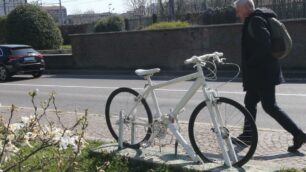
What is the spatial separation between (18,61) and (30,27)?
7.69 m

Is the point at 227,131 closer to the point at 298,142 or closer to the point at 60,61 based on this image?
the point at 298,142

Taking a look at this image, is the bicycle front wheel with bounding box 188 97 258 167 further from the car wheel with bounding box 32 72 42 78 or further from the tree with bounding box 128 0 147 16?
the tree with bounding box 128 0 147 16

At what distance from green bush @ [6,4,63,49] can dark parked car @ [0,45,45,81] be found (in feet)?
22.5

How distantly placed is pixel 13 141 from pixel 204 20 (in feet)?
104

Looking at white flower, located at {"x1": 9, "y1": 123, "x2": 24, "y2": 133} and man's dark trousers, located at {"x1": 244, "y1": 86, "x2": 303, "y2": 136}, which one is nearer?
white flower, located at {"x1": 9, "y1": 123, "x2": 24, "y2": 133}

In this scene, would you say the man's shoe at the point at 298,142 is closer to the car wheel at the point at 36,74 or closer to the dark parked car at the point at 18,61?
the dark parked car at the point at 18,61

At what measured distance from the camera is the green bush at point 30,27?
29.1 m

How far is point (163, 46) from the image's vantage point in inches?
843

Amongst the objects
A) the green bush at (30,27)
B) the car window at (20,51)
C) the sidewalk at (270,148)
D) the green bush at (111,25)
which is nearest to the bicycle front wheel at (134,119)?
the sidewalk at (270,148)

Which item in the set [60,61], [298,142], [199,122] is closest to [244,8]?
[199,122]

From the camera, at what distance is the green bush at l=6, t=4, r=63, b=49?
2911cm

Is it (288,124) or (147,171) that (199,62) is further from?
(288,124)

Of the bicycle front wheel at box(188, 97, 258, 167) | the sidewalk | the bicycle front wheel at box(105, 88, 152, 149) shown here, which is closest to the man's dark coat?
the bicycle front wheel at box(188, 97, 258, 167)

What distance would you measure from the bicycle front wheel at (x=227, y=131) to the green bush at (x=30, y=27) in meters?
24.1
